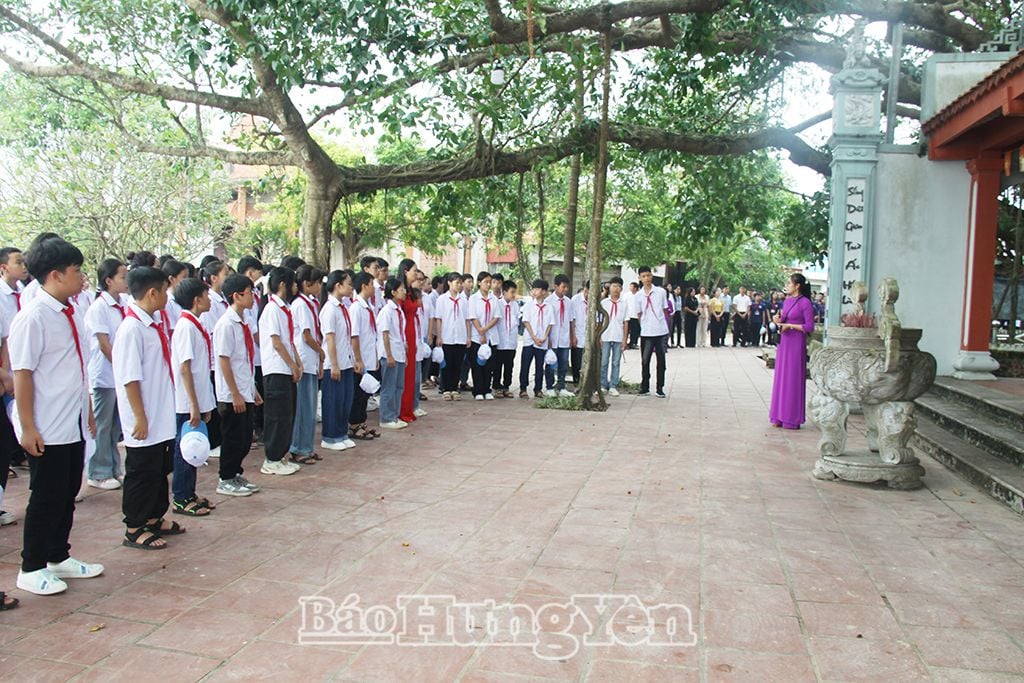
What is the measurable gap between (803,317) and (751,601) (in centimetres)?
493

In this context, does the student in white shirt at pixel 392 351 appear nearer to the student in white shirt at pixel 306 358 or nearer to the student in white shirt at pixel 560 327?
the student in white shirt at pixel 306 358

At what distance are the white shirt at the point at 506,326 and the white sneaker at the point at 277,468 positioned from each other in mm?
4758

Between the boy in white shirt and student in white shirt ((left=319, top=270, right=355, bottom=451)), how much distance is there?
2329 millimetres

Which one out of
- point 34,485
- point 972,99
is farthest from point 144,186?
point 972,99

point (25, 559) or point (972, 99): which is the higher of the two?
point (972, 99)

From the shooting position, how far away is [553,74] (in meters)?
9.09

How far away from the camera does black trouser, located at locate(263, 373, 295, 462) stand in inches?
223

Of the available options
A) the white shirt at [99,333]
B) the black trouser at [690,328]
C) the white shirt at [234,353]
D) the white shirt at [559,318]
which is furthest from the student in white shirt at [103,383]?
the black trouser at [690,328]

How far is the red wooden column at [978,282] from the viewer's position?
29.1ft

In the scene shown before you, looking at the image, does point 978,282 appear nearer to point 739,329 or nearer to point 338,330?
point 338,330

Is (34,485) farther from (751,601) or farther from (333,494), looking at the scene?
(751,601)

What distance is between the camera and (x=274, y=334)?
5.66 meters

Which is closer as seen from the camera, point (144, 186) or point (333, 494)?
point (333, 494)

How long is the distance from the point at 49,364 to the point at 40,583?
0.97 m
